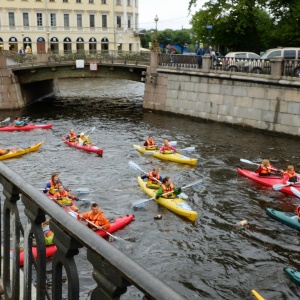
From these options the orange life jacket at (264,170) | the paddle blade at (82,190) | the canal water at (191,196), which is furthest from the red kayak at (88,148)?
the orange life jacket at (264,170)

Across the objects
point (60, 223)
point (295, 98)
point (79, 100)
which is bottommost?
point (79, 100)

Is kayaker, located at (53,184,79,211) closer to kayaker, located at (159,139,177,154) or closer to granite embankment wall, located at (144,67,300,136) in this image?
kayaker, located at (159,139,177,154)

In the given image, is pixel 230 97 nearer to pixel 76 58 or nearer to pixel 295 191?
pixel 295 191

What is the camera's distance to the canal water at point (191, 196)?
1044 centimetres

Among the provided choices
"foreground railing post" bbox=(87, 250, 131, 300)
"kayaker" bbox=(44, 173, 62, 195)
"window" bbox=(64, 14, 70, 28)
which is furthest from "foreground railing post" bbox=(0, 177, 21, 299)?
"window" bbox=(64, 14, 70, 28)

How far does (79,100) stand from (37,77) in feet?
18.7

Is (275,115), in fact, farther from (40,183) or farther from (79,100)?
(79,100)

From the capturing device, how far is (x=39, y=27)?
215 ft

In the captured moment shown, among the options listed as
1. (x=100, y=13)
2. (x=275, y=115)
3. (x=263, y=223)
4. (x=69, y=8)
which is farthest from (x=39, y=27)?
(x=263, y=223)

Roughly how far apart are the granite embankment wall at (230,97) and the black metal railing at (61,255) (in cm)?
2269

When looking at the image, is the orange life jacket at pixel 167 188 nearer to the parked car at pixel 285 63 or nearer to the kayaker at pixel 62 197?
the kayaker at pixel 62 197

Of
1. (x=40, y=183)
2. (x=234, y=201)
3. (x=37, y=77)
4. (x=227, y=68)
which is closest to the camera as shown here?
(x=234, y=201)

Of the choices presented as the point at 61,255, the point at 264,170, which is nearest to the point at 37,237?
the point at 61,255

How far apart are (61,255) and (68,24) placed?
6865cm
